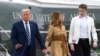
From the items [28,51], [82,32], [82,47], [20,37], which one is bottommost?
[82,47]

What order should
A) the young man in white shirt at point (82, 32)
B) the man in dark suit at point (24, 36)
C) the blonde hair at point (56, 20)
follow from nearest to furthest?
the man in dark suit at point (24, 36), the young man in white shirt at point (82, 32), the blonde hair at point (56, 20)

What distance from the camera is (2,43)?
36.8 ft

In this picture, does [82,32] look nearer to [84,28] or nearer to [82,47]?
[84,28]

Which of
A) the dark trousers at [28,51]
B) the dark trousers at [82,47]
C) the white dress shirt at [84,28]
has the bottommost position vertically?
the dark trousers at [82,47]

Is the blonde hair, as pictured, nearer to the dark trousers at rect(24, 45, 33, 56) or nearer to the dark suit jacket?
the dark suit jacket

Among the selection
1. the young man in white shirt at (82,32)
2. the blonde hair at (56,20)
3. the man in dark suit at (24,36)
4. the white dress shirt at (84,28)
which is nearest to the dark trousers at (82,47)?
the young man in white shirt at (82,32)

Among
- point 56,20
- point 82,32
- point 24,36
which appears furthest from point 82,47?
point 24,36

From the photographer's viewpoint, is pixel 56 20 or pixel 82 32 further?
pixel 56 20

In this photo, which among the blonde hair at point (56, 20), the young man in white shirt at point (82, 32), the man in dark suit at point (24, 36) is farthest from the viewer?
the blonde hair at point (56, 20)

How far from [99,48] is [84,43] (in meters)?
2.13

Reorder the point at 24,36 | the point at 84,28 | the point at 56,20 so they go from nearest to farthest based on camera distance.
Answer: the point at 24,36, the point at 84,28, the point at 56,20

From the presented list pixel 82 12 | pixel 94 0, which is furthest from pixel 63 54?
pixel 94 0

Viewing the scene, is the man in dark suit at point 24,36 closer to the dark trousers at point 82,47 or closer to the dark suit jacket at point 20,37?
the dark suit jacket at point 20,37

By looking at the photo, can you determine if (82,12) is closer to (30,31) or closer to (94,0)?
(30,31)
